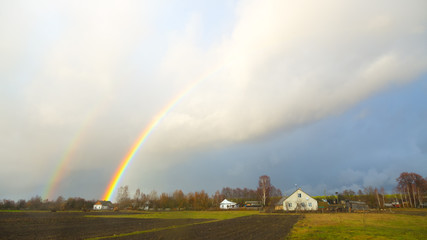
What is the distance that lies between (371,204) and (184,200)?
280 ft

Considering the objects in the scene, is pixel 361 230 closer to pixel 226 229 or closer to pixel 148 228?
pixel 226 229

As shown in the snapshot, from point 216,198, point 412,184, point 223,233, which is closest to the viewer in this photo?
point 223,233

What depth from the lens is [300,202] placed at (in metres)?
81.3

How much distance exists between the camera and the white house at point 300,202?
80938 mm

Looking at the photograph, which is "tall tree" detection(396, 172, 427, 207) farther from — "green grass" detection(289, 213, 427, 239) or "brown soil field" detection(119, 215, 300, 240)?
"brown soil field" detection(119, 215, 300, 240)

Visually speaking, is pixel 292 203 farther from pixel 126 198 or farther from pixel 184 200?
pixel 126 198

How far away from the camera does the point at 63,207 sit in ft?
374

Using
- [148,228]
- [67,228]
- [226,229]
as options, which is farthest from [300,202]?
[67,228]

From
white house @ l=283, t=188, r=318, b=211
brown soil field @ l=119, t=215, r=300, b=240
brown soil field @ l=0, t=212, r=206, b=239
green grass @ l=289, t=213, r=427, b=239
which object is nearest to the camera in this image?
green grass @ l=289, t=213, r=427, b=239

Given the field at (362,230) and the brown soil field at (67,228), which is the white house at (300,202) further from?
the brown soil field at (67,228)

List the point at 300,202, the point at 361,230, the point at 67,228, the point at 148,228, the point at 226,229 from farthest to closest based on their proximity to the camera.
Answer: the point at 300,202, the point at 67,228, the point at 148,228, the point at 226,229, the point at 361,230

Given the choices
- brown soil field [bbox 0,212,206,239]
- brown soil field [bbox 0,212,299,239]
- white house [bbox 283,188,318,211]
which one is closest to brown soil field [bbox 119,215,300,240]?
brown soil field [bbox 0,212,299,239]

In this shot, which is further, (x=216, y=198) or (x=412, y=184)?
(x=216, y=198)

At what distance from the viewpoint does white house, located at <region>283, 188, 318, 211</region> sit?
266 feet
